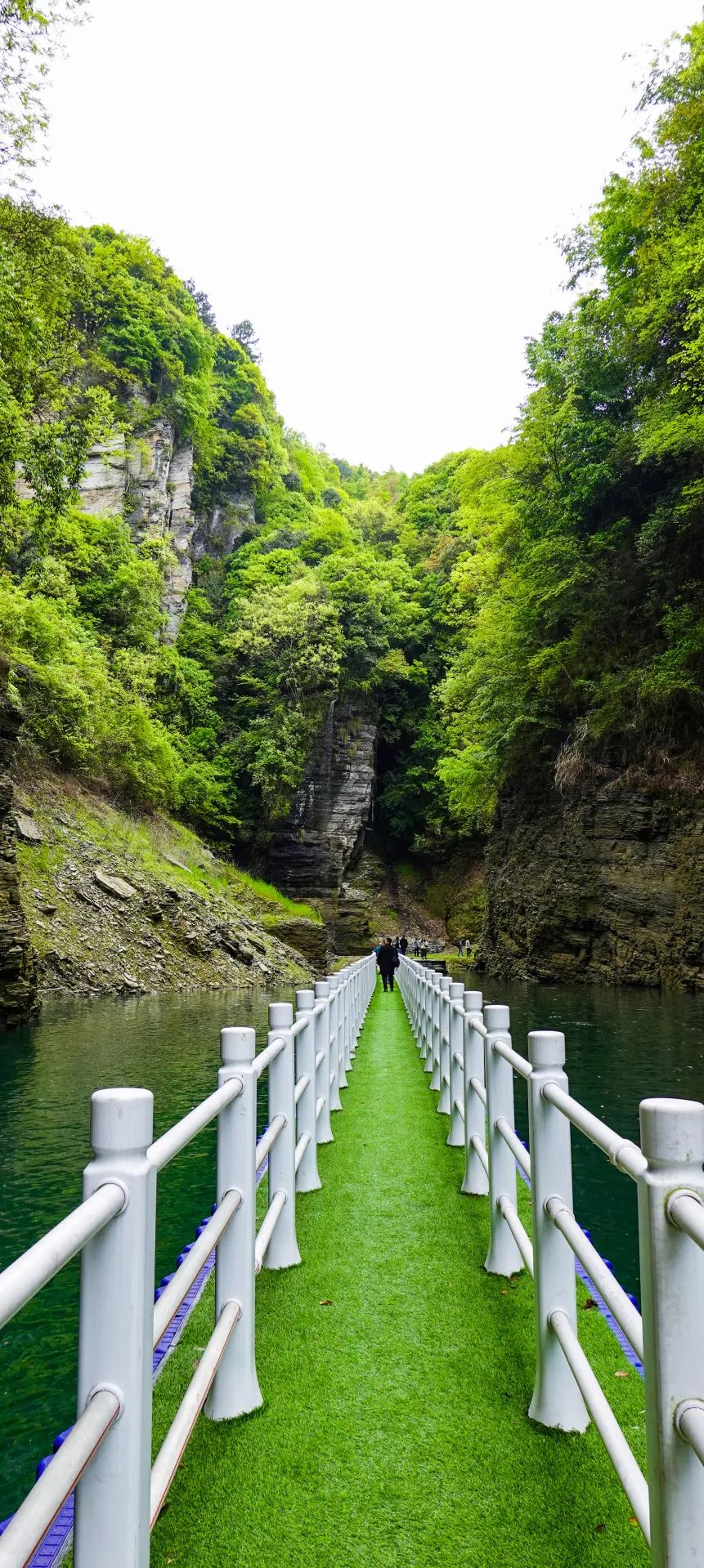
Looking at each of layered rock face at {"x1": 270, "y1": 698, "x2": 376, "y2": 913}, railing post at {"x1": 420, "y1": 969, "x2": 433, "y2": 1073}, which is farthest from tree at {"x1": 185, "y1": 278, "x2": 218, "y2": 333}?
railing post at {"x1": 420, "y1": 969, "x2": 433, "y2": 1073}

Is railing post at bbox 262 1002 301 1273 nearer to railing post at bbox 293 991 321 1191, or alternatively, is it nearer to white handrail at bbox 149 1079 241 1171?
railing post at bbox 293 991 321 1191

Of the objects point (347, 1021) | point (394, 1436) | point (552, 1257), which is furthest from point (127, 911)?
point (552, 1257)

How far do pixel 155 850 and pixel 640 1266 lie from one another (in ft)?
81.2

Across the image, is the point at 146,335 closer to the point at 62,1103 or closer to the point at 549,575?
Result: the point at 549,575

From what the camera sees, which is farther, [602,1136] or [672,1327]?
[602,1136]

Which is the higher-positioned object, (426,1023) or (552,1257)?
(552,1257)

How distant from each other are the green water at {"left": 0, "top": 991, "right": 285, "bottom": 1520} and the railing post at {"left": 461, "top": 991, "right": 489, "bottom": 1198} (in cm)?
162

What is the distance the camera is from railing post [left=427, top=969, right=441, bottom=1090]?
738cm

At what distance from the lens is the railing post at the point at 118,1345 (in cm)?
129

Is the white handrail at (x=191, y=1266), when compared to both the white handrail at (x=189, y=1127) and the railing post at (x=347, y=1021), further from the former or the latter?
the railing post at (x=347, y=1021)

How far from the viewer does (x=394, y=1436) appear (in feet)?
8.07

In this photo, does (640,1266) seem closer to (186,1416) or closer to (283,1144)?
(186,1416)

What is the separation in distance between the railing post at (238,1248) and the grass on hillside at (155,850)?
62.3 feet

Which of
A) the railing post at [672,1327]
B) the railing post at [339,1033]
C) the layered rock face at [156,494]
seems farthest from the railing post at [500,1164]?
the layered rock face at [156,494]
